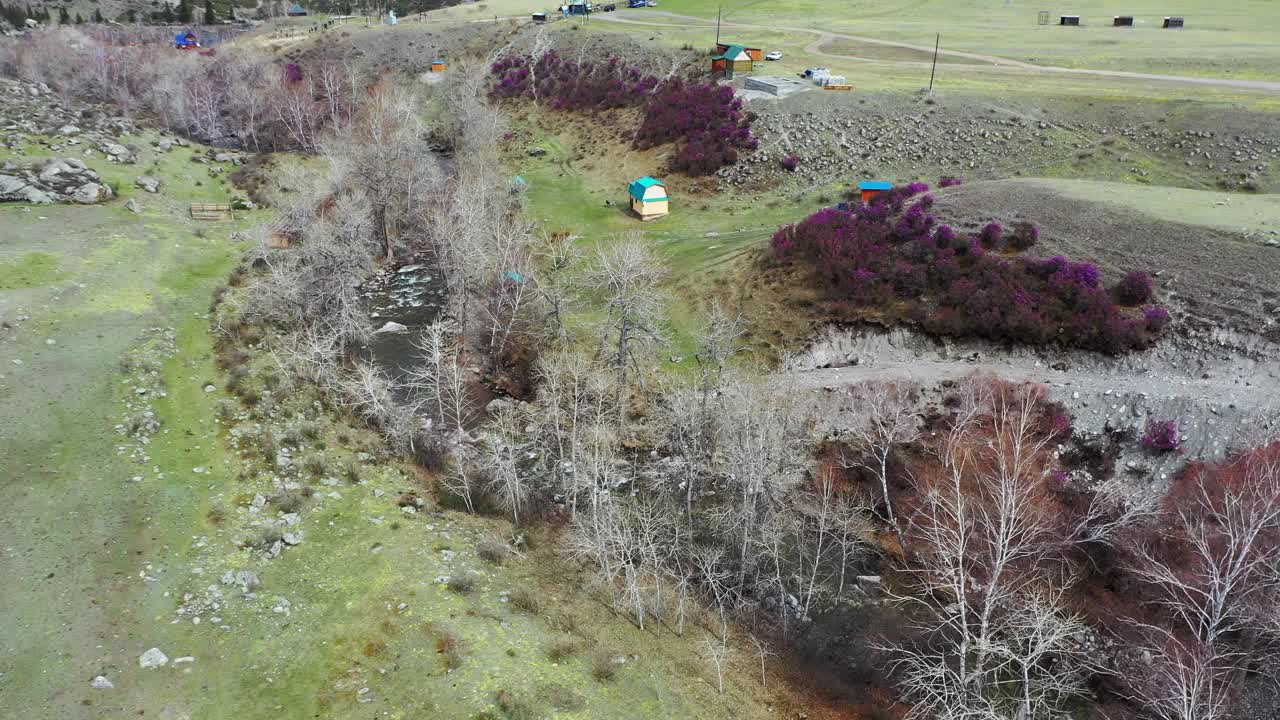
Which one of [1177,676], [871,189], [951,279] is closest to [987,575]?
[1177,676]

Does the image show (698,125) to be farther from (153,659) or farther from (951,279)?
(153,659)

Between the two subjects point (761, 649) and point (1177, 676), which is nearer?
point (1177, 676)

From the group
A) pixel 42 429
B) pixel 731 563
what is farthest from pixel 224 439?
pixel 731 563

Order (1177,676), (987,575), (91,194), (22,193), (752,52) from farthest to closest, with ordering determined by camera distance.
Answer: (752,52), (91,194), (22,193), (987,575), (1177,676)

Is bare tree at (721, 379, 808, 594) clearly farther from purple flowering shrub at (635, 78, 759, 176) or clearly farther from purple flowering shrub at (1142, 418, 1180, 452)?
purple flowering shrub at (635, 78, 759, 176)

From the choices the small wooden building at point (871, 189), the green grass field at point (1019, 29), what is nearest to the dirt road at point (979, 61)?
the green grass field at point (1019, 29)

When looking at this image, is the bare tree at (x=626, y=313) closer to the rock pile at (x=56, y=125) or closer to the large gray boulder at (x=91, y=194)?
the large gray boulder at (x=91, y=194)

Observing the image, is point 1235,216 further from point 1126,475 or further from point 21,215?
point 21,215
